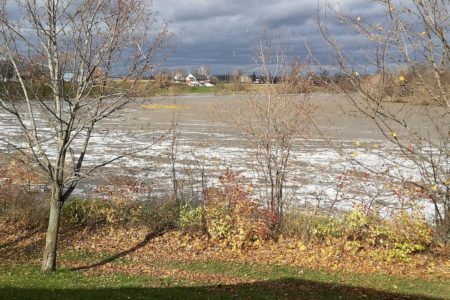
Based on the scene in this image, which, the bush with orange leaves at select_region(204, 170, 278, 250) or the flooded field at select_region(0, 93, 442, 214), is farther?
the flooded field at select_region(0, 93, 442, 214)

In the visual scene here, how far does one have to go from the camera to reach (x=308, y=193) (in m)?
14.7

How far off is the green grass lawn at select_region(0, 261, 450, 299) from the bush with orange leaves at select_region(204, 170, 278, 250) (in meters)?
1.45

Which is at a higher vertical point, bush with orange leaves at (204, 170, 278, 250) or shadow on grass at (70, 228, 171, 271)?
bush with orange leaves at (204, 170, 278, 250)

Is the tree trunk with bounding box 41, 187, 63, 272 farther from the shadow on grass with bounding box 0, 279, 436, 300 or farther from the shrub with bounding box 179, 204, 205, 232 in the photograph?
the shrub with bounding box 179, 204, 205, 232

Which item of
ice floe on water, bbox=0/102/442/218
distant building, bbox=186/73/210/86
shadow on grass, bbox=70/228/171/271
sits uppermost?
distant building, bbox=186/73/210/86

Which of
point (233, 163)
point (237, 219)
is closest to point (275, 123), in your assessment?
point (237, 219)

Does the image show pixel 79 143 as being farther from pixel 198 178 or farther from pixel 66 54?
pixel 66 54

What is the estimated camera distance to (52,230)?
9195mm

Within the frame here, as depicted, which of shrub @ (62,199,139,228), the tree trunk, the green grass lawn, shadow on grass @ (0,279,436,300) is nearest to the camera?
shadow on grass @ (0,279,436,300)

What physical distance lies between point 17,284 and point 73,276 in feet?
3.98

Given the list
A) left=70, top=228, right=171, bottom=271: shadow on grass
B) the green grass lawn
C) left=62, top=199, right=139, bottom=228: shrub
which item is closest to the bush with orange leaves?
left=70, top=228, right=171, bottom=271: shadow on grass

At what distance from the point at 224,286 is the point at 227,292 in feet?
1.50

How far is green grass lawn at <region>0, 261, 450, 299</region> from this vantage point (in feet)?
24.8

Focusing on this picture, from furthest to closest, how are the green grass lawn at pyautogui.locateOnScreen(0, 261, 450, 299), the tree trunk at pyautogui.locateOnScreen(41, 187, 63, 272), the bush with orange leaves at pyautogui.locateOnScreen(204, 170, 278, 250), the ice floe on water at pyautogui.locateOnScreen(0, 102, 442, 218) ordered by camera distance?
the ice floe on water at pyautogui.locateOnScreen(0, 102, 442, 218) → the bush with orange leaves at pyautogui.locateOnScreen(204, 170, 278, 250) → the tree trunk at pyautogui.locateOnScreen(41, 187, 63, 272) → the green grass lawn at pyautogui.locateOnScreen(0, 261, 450, 299)
